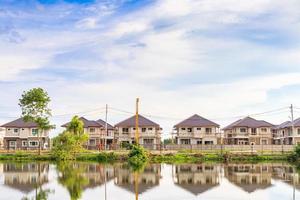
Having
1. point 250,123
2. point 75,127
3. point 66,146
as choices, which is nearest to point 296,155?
point 250,123

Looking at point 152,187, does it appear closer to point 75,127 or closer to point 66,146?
point 66,146

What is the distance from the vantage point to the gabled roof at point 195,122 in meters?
77.1

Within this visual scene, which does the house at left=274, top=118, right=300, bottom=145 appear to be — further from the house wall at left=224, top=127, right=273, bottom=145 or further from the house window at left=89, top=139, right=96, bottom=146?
the house window at left=89, top=139, right=96, bottom=146

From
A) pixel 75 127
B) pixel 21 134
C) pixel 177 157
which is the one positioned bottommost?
pixel 177 157

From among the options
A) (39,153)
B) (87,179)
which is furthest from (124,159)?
(87,179)

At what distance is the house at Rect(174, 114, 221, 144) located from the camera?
76.9m

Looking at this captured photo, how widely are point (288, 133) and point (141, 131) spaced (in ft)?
94.3

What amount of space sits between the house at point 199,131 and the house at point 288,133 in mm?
13898

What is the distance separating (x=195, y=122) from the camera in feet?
255

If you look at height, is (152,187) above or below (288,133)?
below

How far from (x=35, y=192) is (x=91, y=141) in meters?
56.4

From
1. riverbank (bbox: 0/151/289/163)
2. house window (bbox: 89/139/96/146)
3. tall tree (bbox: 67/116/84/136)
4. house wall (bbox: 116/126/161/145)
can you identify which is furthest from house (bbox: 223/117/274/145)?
tall tree (bbox: 67/116/84/136)

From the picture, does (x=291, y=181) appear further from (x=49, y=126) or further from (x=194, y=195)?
(x=49, y=126)

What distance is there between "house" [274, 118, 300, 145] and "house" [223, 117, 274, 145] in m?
3.85
